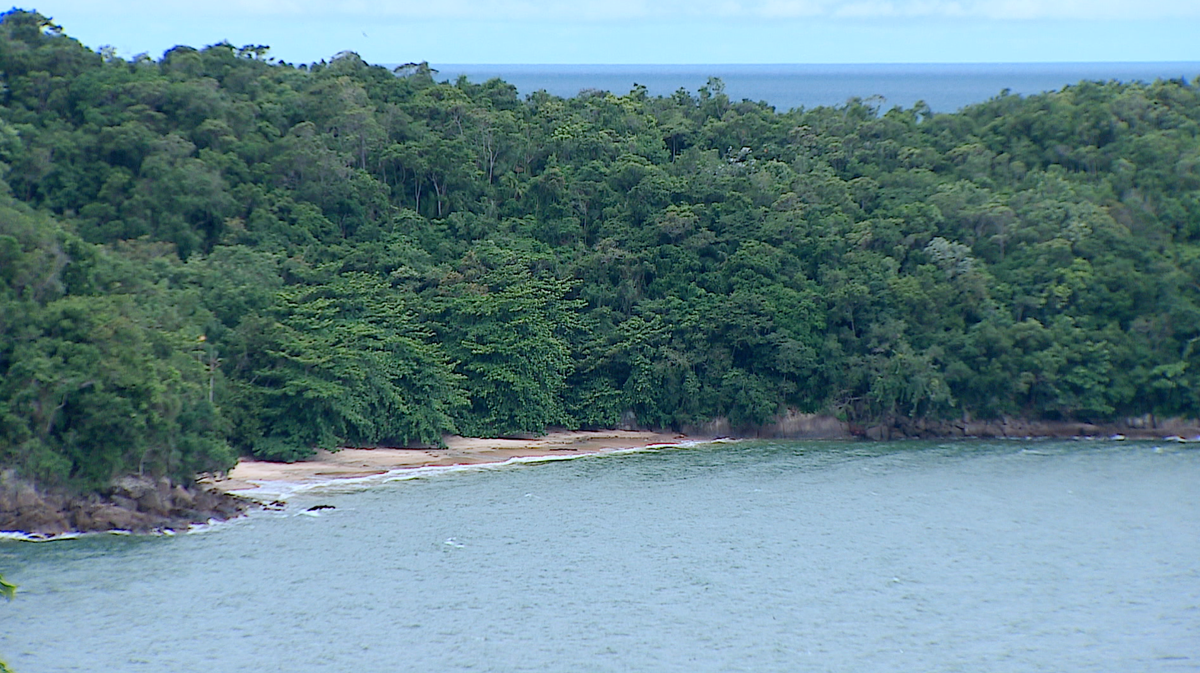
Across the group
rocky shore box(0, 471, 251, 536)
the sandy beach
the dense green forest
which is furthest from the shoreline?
rocky shore box(0, 471, 251, 536)

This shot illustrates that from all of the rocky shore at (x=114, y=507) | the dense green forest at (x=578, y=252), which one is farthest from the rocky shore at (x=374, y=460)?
the dense green forest at (x=578, y=252)

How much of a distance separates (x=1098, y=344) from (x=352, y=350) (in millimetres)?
20814

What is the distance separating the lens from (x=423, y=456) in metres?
34.3

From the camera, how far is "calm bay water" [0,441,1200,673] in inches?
854

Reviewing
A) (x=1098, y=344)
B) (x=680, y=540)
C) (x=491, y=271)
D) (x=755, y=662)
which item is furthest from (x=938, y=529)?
(x=491, y=271)

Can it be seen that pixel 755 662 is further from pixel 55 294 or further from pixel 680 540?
pixel 55 294

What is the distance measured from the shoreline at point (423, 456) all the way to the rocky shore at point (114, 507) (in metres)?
0.92

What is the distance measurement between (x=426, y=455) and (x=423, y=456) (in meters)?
0.14

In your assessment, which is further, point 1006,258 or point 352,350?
point 1006,258

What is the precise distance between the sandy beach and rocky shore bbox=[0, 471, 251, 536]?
139 centimetres

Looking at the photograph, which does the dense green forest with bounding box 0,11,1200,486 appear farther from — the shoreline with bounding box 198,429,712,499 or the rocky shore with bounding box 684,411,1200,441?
the shoreline with bounding box 198,429,712,499

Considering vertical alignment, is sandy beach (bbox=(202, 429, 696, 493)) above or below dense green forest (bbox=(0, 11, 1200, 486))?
below

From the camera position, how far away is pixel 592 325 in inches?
1535

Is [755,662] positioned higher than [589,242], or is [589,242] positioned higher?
[589,242]
